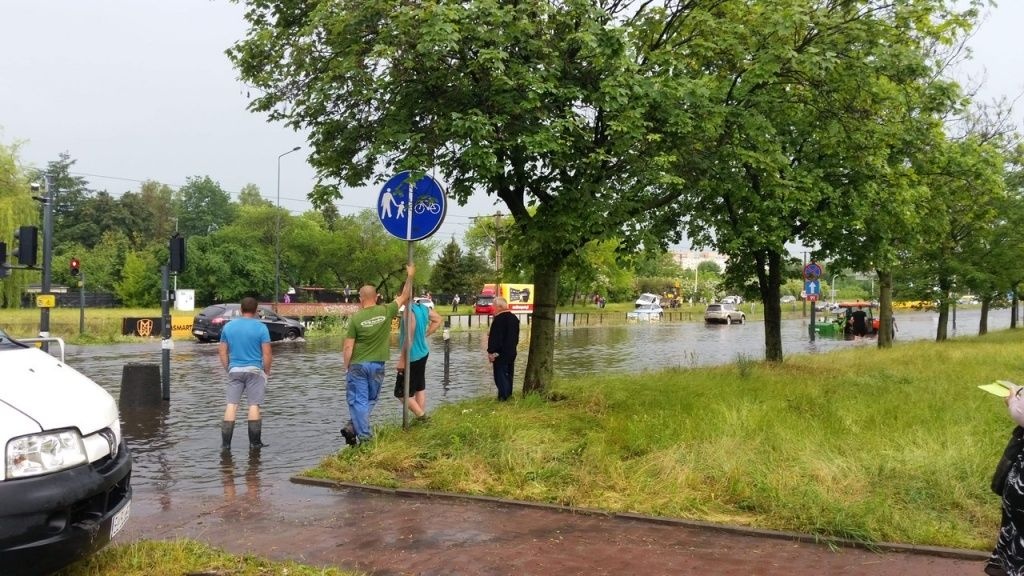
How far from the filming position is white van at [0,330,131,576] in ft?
11.7

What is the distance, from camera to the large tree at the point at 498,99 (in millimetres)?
7938

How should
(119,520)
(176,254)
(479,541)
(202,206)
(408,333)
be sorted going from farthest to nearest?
(202,206), (176,254), (408,333), (479,541), (119,520)

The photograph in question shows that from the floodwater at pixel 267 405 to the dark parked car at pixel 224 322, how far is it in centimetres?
87

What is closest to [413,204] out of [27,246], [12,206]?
[27,246]

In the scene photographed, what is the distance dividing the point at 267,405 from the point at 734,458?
7861 mm

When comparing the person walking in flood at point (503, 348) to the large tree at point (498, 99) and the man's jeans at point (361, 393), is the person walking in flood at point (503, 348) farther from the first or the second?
the man's jeans at point (361, 393)

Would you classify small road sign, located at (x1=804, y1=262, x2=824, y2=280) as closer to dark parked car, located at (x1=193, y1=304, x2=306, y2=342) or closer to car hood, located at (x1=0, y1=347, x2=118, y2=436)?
dark parked car, located at (x1=193, y1=304, x2=306, y2=342)

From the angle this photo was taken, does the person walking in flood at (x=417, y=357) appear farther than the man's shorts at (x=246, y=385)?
Yes

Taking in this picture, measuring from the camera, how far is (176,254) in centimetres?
1226

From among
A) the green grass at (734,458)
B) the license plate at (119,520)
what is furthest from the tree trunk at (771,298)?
the license plate at (119,520)

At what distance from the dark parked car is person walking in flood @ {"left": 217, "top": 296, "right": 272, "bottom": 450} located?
1950 cm

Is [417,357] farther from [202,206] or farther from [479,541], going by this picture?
[202,206]

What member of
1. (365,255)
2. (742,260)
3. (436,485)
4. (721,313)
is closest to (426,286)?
(365,255)

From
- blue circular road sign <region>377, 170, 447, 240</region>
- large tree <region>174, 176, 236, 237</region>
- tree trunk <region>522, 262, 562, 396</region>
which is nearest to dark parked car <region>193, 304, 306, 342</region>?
tree trunk <region>522, 262, 562, 396</region>
